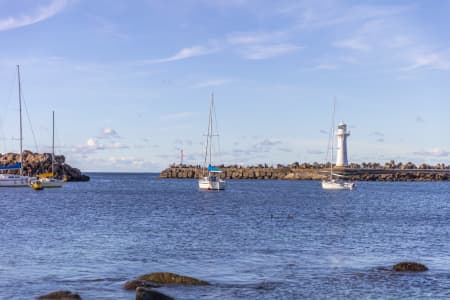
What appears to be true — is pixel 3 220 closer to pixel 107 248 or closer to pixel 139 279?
pixel 107 248

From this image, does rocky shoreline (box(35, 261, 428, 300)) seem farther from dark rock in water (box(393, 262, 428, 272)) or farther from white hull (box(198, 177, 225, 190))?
white hull (box(198, 177, 225, 190))

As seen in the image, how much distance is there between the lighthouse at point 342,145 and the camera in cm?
15025

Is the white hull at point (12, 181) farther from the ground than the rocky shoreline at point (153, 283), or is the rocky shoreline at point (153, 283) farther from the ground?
the white hull at point (12, 181)

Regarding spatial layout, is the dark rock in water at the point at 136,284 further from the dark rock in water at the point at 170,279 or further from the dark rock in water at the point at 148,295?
the dark rock in water at the point at 148,295

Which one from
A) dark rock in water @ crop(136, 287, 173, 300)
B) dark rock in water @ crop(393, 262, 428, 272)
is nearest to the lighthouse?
dark rock in water @ crop(393, 262, 428, 272)

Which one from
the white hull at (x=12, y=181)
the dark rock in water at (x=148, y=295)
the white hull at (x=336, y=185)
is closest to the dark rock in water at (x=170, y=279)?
the dark rock in water at (x=148, y=295)

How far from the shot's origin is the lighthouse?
493ft

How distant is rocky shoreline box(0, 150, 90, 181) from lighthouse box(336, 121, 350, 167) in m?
72.1

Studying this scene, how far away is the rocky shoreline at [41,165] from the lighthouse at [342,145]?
7208cm

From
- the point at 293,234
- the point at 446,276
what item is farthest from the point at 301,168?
the point at 446,276

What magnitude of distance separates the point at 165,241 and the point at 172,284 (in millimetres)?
12676

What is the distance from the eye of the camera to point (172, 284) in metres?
21.6

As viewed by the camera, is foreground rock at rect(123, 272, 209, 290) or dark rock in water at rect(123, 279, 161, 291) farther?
foreground rock at rect(123, 272, 209, 290)

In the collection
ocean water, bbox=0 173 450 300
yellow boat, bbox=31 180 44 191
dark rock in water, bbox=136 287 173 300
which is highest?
yellow boat, bbox=31 180 44 191
